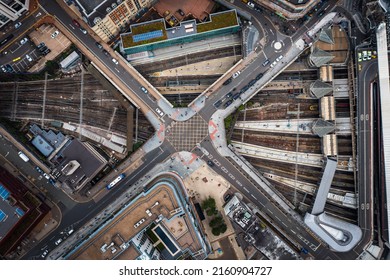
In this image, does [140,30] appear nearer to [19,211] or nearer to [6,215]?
[19,211]

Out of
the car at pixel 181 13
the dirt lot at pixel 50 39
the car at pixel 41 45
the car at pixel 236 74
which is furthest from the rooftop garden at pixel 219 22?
the car at pixel 41 45

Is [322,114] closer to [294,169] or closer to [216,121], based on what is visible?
[294,169]

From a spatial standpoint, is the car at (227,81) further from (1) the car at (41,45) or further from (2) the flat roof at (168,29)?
(1) the car at (41,45)

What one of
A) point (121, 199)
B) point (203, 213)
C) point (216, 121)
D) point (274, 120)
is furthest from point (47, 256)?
point (274, 120)

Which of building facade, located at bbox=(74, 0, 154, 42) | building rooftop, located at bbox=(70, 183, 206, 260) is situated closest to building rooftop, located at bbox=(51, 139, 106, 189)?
building rooftop, located at bbox=(70, 183, 206, 260)

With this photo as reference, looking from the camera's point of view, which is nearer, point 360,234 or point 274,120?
point 360,234

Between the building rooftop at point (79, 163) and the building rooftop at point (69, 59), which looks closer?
the building rooftop at point (79, 163)
